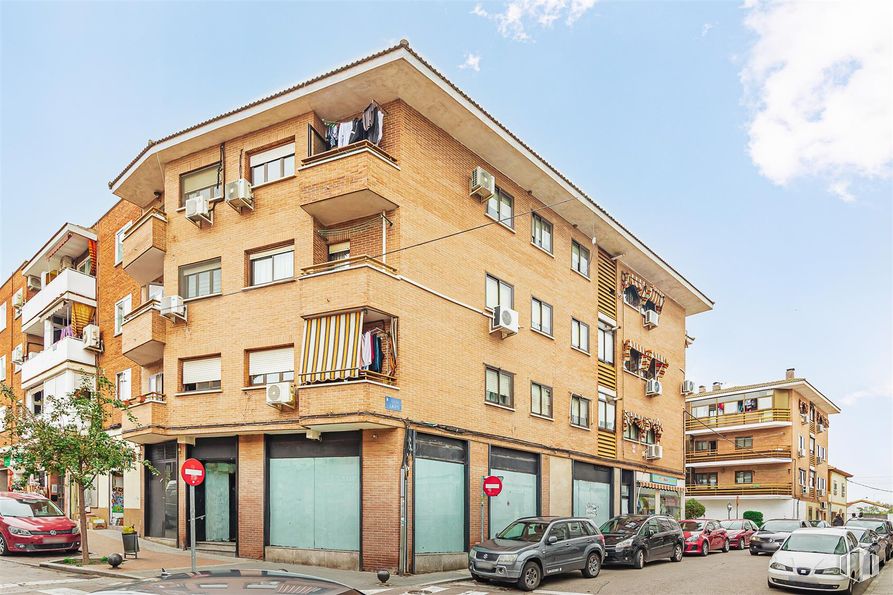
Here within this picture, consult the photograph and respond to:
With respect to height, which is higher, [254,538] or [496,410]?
[496,410]

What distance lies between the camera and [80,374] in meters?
30.6

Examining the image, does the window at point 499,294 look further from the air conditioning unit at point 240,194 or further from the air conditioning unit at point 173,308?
the air conditioning unit at point 173,308

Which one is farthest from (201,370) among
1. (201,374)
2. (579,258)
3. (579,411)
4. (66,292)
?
(579,258)

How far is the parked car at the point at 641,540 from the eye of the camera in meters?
21.3

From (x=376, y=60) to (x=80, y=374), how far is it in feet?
65.5

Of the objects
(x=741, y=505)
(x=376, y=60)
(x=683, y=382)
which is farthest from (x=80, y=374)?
(x=741, y=505)

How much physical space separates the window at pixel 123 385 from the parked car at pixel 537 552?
1648cm

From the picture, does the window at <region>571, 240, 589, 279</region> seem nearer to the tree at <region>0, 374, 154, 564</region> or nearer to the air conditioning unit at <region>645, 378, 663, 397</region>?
the air conditioning unit at <region>645, 378, 663, 397</region>

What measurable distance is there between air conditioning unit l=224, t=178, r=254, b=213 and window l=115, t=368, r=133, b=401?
10.7 meters

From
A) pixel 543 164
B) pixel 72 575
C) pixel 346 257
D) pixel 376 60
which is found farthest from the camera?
pixel 543 164

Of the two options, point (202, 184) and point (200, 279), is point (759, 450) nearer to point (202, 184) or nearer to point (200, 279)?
point (200, 279)

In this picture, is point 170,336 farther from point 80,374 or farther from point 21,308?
point 21,308

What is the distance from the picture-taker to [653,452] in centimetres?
3397

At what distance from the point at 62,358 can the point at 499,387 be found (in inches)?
746
